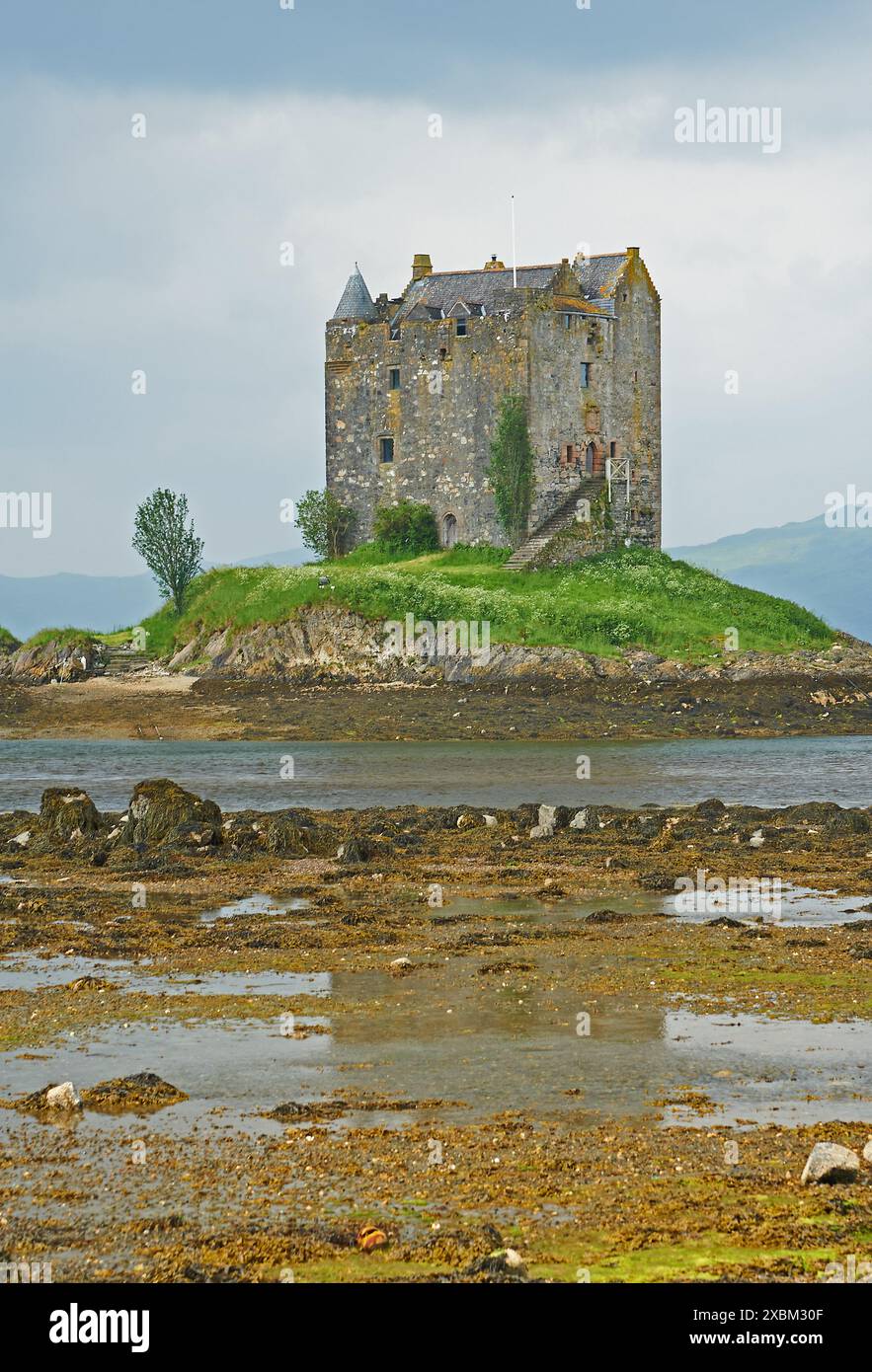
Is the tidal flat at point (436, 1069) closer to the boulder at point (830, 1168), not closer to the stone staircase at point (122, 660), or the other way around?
the boulder at point (830, 1168)

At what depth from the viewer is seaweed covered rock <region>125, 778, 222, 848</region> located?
2861 centimetres

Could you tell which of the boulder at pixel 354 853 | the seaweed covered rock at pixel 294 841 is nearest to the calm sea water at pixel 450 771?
the seaweed covered rock at pixel 294 841

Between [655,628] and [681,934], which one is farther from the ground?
[655,628]

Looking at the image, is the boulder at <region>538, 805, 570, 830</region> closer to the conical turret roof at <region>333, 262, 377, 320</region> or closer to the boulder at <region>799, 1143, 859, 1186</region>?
the boulder at <region>799, 1143, 859, 1186</region>

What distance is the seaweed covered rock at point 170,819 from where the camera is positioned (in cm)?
2861

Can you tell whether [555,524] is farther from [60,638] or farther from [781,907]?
[781,907]

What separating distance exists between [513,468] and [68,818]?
43.8 meters

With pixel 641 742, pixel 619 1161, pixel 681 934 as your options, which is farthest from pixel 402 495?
pixel 619 1161

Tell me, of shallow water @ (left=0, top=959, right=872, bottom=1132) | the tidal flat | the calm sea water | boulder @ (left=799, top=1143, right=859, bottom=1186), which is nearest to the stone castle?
the calm sea water

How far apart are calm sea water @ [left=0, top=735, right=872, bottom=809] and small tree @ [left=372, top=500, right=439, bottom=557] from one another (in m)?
20.4

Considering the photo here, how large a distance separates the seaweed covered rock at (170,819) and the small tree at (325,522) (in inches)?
Answer: 1875

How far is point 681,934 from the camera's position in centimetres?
1970
